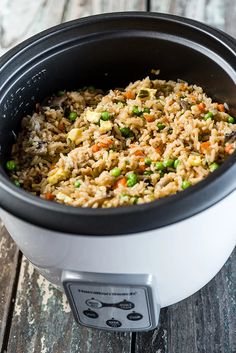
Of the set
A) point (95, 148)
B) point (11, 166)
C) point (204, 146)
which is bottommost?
point (11, 166)

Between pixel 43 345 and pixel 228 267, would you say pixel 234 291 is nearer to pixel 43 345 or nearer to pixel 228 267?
pixel 228 267

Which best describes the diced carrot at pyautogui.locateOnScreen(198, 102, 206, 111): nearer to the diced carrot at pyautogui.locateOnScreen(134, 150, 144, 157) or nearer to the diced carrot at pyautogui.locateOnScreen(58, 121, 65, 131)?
the diced carrot at pyautogui.locateOnScreen(134, 150, 144, 157)

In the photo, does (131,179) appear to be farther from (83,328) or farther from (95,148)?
(83,328)

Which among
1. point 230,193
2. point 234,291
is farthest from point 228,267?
point 230,193

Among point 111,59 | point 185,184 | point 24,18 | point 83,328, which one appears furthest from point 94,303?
point 24,18

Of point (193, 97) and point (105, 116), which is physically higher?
point (193, 97)

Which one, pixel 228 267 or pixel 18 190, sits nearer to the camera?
pixel 18 190

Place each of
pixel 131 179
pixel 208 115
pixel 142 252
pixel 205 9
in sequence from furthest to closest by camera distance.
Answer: pixel 205 9
pixel 208 115
pixel 131 179
pixel 142 252
